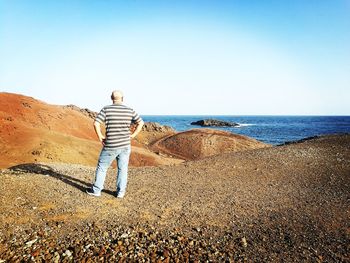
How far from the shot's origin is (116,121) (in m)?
6.74

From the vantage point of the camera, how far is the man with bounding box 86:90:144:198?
6727 mm

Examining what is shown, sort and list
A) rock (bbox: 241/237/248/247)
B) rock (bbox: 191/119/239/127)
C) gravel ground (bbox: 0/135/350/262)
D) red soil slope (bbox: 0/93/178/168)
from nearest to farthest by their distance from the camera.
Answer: gravel ground (bbox: 0/135/350/262) → rock (bbox: 241/237/248/247) → red soil slope (bbox: 0/93/178/168) → rock (bbox: 191/119/239/127)

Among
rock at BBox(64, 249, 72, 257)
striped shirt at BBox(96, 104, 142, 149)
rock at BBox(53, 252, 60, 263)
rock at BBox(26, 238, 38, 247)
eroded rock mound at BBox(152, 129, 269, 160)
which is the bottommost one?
eroded rock mound at BBox(152, 129, 269, 160)

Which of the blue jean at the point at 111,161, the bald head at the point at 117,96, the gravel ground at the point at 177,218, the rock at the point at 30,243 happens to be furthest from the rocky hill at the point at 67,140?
the rock at the point at 30,243

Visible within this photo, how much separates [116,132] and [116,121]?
27 centimetres

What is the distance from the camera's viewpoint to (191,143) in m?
36.6

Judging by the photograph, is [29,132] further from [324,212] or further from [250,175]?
[324,212]

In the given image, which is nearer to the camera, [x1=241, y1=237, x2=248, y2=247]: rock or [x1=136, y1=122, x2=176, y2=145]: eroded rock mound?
[x1=241, y1=237, x2=248, y2=247]: rock

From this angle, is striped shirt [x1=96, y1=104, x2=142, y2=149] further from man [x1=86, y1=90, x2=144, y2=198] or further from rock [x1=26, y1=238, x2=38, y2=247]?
rock [x1=26, y1=238, x2=38, y2=247]

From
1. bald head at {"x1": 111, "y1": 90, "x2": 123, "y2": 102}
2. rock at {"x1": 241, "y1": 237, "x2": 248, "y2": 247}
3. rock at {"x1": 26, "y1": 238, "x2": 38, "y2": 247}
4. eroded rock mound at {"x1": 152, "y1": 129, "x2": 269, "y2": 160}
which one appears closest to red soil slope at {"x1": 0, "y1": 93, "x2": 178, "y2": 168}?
eroded rock mound at {"x1": 152, "y1": 129, "x2": 269, "y2": 160}

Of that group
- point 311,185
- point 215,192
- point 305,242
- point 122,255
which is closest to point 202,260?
point 122,255

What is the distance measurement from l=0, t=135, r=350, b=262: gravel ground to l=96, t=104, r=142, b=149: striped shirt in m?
1.44

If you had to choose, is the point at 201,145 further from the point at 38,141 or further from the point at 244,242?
the point at 244,242

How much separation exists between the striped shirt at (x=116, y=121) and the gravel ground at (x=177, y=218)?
1.44 m
